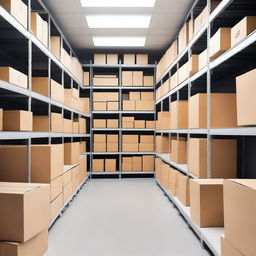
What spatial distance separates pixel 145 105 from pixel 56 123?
3005mm

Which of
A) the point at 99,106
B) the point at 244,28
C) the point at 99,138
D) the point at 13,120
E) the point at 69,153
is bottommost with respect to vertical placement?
the point at 69,153

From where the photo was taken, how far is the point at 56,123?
129 inches

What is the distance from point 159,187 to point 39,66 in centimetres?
295

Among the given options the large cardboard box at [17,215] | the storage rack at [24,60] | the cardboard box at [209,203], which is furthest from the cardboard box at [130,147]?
the large cardboard box at [17,215]

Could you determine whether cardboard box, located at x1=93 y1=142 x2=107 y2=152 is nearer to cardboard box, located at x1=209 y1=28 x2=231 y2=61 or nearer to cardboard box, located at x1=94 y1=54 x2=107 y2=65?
cardboard box, located at x1=94 y1=54 x2=107 y2=65

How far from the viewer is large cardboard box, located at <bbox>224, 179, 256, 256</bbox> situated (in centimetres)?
128

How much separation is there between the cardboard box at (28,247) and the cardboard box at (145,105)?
4.25m

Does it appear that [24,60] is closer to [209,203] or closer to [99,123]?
[99,123]

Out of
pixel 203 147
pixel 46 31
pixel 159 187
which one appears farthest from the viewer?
pixel 159 187

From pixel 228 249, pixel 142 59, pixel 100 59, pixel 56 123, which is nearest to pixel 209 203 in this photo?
pixel 228 249

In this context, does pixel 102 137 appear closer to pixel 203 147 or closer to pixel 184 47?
pixel 184 47

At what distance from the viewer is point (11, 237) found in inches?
63.7

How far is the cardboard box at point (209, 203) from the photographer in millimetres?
2176

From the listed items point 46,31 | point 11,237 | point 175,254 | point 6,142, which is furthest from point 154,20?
point 11,237
